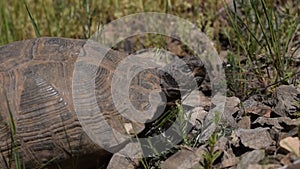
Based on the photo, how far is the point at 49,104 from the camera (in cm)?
339

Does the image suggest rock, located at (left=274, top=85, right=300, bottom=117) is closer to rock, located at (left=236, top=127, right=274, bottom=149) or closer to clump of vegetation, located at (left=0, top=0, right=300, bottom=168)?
clump of vegetation, located at (left=0, top=0, right=300, bottom=168)

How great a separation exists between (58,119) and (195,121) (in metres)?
0.83

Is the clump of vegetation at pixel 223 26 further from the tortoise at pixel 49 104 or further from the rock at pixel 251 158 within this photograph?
the rock at pixel 251 158

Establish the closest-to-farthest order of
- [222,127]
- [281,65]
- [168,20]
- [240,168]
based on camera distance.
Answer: [240,168], [222,127], [281,65], [168,20]

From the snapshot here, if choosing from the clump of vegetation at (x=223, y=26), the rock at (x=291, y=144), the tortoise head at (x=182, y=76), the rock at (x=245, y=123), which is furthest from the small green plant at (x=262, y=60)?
the rock at (x=291, y=144)

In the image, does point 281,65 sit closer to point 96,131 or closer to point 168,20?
point 96,131

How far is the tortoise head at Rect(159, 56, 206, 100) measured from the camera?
342 cm

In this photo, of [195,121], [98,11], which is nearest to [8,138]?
[195,121]

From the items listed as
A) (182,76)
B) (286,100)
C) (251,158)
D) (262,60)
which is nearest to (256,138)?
(251,158)

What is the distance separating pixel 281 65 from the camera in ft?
12.2

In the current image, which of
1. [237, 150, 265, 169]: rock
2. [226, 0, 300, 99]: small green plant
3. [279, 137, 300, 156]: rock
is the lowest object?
[237, 150, 265, 169]: rock

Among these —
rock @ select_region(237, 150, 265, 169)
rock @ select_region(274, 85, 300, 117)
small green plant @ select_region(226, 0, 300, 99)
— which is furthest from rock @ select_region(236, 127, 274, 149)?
small green plant @ select_region(226, 0, 300, 99)

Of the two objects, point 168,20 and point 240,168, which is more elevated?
point 168,20

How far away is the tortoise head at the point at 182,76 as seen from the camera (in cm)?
342
